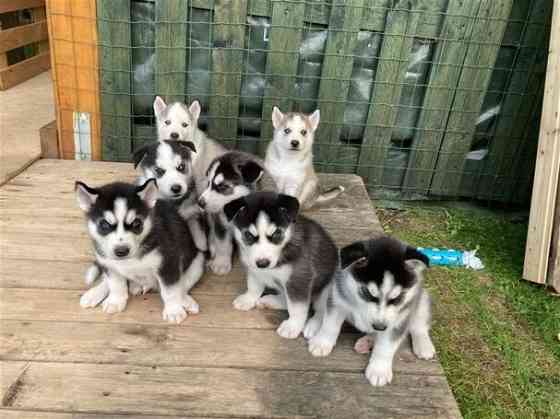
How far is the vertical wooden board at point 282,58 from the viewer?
222 inches

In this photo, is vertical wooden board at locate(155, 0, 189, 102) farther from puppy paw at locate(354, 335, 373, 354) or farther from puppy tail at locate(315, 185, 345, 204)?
puppy paw at locate(354, 335, 373, 354)

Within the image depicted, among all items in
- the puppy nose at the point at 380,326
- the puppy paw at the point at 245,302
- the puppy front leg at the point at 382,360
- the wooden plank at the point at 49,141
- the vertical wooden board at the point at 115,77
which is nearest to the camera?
the puppy nose at the point at 380,326

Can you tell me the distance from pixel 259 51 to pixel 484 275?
3853mm

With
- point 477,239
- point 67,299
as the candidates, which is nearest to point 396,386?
point 67,299

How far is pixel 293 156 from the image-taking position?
5.37 meters

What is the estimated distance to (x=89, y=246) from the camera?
4445mm

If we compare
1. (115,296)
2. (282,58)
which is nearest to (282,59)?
(282,58)

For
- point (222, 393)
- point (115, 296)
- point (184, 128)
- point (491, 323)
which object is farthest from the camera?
point (184, 128)

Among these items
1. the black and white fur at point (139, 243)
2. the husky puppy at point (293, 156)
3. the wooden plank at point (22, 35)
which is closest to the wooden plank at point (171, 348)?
the black and white fur at point (139, 243)

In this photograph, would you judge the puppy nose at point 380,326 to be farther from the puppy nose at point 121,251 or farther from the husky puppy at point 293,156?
the husky puppy at point 293,156

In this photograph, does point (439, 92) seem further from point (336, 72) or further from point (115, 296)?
point (115, 296)

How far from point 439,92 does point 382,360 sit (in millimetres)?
4082

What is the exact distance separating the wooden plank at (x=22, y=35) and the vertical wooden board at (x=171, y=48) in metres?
4.27

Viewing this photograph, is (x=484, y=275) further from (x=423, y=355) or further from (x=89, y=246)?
(x=89, y=246)
